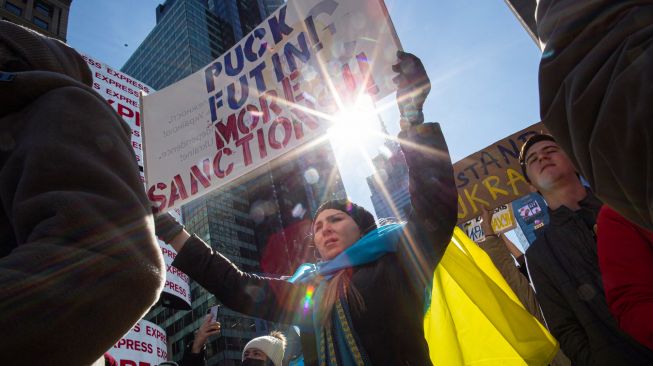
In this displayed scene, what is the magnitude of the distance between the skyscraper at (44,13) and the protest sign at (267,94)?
98.3 ft

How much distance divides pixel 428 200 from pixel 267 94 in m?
2.17

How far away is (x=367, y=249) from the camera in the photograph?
80.7 inches

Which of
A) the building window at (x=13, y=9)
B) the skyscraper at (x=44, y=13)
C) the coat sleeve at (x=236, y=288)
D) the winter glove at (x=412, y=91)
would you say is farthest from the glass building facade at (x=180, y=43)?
the winter glove at (x=412, y=91)

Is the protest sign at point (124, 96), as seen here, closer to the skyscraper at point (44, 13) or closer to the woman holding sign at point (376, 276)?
the woman holding sign at point (376, 276)

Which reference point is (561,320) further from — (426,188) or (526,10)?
(526,10)

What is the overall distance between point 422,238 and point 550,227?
1.05m

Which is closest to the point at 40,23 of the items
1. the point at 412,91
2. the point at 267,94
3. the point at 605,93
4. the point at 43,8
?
the point at 43,8

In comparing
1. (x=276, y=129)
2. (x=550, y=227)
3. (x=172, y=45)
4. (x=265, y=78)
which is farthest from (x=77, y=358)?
(x=172, y=45)

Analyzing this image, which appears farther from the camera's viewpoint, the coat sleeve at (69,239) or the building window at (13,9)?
the building window at (13,9)

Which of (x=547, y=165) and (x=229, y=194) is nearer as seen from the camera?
(x=547, y=165)

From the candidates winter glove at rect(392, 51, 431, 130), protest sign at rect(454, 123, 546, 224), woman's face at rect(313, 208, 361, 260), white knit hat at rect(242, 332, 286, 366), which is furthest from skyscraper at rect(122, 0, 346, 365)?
A: winter glove at rect(392, 51, 431, 130)

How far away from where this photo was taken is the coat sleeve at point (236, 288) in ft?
7.50

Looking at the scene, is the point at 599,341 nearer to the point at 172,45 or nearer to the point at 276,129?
the point at 276,129

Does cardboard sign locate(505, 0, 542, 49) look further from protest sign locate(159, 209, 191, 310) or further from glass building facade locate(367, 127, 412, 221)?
glass building facade locate(367, 127, 412, 221)
